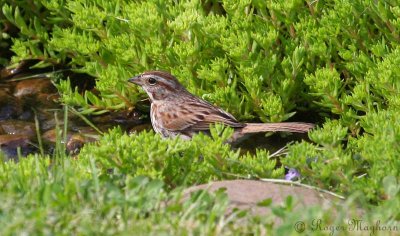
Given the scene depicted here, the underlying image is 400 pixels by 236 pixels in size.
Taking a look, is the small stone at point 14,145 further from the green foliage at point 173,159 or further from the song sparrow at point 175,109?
the green foliage at point 173,159

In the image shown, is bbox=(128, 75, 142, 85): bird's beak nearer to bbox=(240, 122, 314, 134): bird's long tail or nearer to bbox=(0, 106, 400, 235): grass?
bbox=(240, 122, 314, 134): bird's long tail

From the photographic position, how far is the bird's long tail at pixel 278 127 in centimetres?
792

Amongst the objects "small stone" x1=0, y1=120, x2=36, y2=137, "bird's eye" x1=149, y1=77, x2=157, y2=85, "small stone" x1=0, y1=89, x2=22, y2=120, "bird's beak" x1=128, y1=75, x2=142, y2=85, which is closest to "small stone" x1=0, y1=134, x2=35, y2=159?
"small stone" x1=0, y1=120, x2=36, y2=137

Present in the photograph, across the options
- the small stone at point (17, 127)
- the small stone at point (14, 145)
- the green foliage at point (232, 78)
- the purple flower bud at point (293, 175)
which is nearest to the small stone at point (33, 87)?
the green foliage at point (232, 78)

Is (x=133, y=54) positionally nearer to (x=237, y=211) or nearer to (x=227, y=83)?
(x=227, y=83)

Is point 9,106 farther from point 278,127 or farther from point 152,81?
point 278,127

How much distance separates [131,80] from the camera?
343 inches

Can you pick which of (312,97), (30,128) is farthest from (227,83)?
(30,128)

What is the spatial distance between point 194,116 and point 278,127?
0.97 m

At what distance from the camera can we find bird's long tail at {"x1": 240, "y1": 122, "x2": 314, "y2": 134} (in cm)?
792

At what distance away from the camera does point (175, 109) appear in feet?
29.3

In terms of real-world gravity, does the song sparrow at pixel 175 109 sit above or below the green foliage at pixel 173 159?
below

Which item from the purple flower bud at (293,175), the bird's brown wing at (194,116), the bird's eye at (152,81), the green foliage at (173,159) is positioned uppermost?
the green foliage at (173,159)

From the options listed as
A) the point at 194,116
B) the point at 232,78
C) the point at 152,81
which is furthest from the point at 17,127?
the point at 232,78
